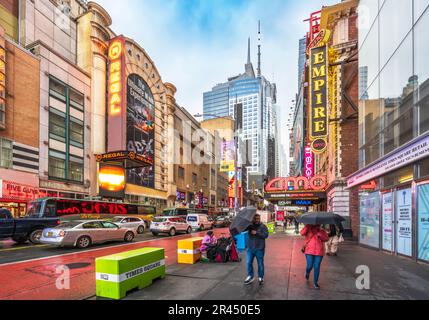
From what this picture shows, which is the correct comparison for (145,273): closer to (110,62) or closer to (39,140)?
(39,140)

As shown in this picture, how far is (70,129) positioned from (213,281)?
29.5m

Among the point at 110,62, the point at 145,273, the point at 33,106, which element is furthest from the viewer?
the point at 110,62

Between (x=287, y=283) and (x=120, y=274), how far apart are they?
160 inches

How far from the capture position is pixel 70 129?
31094 mm

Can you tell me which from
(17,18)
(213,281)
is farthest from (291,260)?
(17,18)

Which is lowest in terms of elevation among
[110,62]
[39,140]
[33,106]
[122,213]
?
[122,213]

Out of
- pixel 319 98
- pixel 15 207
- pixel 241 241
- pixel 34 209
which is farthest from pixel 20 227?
pixel 319 98

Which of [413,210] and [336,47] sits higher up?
[336,47]

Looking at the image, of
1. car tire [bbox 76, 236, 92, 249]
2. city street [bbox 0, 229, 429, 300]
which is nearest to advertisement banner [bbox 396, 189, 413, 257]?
city street [bbox 0, 229, 429, 300]

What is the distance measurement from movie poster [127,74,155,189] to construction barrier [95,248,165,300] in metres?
33.3

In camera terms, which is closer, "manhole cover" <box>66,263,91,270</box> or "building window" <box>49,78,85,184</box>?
"manhole cover" <box>66,263,91,270</box>

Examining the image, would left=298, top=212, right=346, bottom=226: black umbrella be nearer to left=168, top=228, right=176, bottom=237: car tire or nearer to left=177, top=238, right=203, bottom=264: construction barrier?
left=177, top=238, right=203, bottom=264: construction barrier

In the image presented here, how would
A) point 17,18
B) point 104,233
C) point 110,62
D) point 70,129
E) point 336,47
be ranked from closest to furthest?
point 104,233 < point 336,47 < point 17,18 < point 70,129 < point 110,62

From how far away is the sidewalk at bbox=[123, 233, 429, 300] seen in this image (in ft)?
19.9
